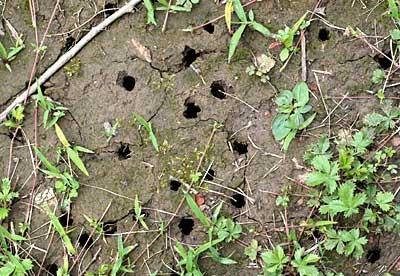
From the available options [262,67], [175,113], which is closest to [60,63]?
[175,113]

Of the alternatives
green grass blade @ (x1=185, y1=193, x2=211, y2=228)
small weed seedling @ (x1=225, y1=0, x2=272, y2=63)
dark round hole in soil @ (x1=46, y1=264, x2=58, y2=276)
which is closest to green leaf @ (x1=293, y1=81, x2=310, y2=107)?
small weed seedling @ (x1=225, y1=0, x2=272, y2=63)

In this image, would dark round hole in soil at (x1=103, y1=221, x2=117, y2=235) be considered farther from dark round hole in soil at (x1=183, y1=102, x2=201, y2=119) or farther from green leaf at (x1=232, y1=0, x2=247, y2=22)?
green leaf at (x1=232, y1=0, x2=247, y2=22)

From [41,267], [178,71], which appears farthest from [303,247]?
[41,267]

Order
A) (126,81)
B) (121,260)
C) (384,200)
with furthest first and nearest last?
(126,81)
(121,260)
(384,200)

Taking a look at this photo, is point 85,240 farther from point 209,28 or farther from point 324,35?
point 324,35

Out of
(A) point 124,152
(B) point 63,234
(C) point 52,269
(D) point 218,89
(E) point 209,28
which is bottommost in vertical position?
(C) point 52,269

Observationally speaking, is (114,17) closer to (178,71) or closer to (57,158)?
(178,71)

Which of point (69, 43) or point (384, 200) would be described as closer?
point (384, 200)
